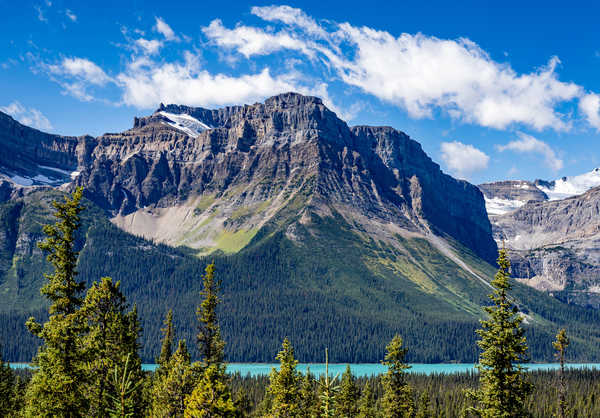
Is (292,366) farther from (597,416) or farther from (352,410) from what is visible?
(597,416)

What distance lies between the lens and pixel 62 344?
32.2 meters

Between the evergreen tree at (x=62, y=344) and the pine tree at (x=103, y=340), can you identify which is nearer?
the evergreen tree at (x=62, y=344)

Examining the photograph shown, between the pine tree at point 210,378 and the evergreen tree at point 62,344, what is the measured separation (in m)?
5.98

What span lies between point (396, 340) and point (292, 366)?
12.7m

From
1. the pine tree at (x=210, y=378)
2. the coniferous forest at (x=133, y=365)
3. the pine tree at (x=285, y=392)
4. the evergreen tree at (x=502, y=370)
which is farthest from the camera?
the pine tree at (x=285, y=392)

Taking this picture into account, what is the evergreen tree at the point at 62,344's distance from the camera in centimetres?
3114

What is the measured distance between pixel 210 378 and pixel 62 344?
8.92 m

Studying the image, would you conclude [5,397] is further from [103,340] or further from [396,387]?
[396,387]

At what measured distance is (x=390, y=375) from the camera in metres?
55.5

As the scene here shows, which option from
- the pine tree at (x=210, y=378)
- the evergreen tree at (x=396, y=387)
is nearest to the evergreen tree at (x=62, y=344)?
the pine tree at (x=210, y=378)

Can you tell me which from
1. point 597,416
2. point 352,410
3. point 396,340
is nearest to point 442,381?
point 597,416

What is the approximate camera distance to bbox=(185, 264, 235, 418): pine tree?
3400cm

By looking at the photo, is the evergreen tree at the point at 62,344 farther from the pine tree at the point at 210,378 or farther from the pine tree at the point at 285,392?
the pine tree at the point at 285,392

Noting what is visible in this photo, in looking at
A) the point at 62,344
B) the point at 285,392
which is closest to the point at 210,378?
the point at 62,344
